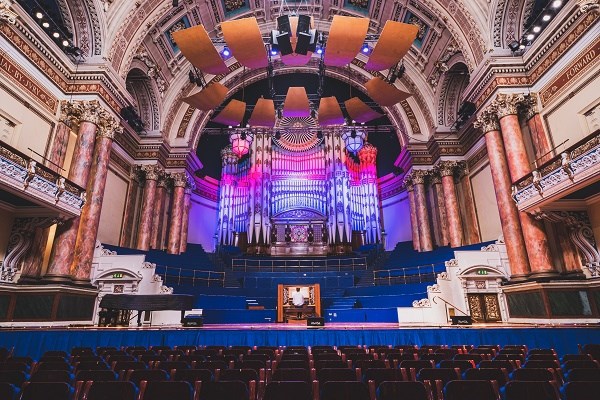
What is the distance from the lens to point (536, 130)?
9852 mm

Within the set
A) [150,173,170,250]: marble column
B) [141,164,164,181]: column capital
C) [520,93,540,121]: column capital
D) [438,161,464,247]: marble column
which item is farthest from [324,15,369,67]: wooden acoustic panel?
[150,173,170,250]: marble column

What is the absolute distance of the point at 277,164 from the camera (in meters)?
19.3

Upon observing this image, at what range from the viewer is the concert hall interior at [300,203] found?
686 centimetres

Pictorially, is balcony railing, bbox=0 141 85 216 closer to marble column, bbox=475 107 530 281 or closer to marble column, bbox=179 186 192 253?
marble column, bbox=179 186 192 253

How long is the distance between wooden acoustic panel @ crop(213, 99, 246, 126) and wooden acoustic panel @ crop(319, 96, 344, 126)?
2708 millimetres

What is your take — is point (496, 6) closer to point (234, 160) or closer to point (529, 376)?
point (529, 376)

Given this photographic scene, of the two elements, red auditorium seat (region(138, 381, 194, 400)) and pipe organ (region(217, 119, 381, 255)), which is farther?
pipe organ (region(217, 119, 381, 255))

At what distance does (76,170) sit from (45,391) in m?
8.87

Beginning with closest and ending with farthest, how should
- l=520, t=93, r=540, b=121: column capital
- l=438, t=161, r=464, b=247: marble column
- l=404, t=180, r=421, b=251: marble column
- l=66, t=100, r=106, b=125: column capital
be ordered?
l=520, t=93, r=540, b=121: column capital
l=66, t=100, r=106, b=125: column capital
l=438, t=161, r=464, b=247: marble column
l=404, t=180, r=421, b=251: marble column

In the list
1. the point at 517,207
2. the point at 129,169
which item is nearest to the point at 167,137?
the point at 129,169

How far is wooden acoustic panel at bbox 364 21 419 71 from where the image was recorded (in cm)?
873

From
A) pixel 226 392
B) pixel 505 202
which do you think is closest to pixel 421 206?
pixel 505 202

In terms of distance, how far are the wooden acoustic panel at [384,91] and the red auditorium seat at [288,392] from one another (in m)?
9.59

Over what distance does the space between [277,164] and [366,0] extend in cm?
891
